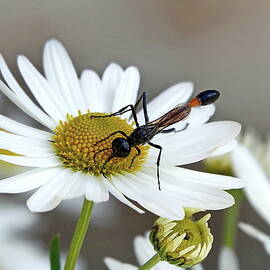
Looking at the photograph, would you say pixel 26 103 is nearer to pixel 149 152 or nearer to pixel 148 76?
pixel 149 152

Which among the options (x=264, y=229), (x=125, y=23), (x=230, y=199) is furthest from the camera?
(x=125, y=23)

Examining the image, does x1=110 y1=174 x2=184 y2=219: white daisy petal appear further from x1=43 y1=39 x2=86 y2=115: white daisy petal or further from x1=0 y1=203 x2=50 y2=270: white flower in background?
x1=0 y1=203 x2=50 y2=270: white flower in background

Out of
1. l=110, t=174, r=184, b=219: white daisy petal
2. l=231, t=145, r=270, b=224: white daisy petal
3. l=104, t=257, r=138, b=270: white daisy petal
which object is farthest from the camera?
l=231, t=145, r=270, b=224: white daisy petal

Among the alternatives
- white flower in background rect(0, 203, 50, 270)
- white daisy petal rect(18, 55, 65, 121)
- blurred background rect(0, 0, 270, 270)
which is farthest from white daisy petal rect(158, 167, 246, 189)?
blurred background rect(0, 0, 270, 270)

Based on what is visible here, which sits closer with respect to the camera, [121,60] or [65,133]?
[65,133]

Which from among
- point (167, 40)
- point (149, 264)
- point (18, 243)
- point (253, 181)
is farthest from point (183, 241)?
point (167, 40)

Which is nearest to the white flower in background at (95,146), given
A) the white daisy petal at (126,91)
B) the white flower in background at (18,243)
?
the white daisy petal at (126,91)

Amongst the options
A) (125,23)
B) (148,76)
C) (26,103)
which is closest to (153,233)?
(26,103)

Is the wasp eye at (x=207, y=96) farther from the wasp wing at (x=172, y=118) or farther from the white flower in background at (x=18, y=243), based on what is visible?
the white flower in background at (x=18, y=243)
